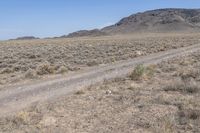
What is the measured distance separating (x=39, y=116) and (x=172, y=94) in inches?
207

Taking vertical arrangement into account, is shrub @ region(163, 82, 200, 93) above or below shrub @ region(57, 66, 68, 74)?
above

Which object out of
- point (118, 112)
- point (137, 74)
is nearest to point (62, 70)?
point (137, 74)

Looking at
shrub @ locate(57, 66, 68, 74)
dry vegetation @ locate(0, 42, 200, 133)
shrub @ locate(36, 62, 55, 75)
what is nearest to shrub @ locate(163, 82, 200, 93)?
dry vegetation @ locate(0, 42, 200, 133)

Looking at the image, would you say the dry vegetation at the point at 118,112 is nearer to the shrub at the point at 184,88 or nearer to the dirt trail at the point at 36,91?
the shrub at the point at 184,88

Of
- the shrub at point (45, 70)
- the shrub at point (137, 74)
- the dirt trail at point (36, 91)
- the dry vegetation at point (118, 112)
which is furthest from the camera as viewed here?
the shrub at point (45, 70)

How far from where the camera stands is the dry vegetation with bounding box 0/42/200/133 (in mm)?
10711

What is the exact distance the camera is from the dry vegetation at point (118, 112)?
35.1ft

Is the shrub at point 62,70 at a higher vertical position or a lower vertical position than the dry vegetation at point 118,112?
lower

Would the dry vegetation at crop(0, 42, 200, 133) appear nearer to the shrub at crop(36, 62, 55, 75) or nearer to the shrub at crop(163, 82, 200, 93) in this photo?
the shrub at crop(163, 82, 200, 93)

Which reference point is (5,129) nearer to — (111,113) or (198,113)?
(111,113)

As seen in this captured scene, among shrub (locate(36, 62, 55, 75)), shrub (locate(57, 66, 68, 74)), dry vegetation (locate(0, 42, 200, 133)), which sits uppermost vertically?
dry vegetation (locate(0, 42, 200, 133))

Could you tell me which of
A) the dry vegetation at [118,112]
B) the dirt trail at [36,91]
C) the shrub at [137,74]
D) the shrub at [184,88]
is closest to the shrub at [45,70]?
the dirt trail at [36,91]

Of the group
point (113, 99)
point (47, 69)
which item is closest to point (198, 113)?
point (113, 99)

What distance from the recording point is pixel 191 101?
13.2 meters
